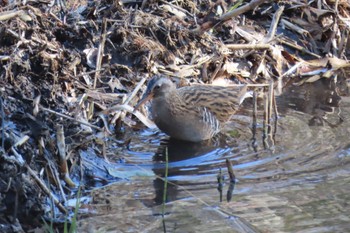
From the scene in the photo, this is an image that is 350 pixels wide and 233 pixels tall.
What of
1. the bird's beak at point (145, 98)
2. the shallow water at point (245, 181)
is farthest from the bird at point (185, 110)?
the shallow water at point (245, 181)

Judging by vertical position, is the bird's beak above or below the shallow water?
above

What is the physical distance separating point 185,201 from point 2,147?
1.48 m

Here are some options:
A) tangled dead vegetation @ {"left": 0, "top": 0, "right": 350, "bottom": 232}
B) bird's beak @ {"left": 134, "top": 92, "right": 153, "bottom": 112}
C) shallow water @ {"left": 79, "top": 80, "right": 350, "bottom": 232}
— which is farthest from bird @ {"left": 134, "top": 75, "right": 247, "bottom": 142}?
tangled dead vegetation @ {"left": 0, "top": 0, "right": 350, "bottom": 232}

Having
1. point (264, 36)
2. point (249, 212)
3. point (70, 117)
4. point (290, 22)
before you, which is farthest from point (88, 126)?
point (290, 22)

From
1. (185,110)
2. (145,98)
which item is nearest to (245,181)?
(185,110)

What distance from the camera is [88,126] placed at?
7.44 m

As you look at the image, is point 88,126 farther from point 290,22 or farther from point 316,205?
point 290,22

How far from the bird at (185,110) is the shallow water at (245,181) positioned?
12 cm

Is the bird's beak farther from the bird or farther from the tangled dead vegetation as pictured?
the tangled dead vegetation

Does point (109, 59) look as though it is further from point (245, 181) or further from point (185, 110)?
point (245, 181)

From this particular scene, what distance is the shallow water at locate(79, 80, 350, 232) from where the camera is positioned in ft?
20.0

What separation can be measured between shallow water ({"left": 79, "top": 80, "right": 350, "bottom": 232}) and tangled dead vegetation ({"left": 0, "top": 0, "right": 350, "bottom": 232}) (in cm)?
45

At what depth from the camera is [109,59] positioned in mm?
9141

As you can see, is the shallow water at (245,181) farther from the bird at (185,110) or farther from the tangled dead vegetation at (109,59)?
the tangled dead vegetation at (109,59)
